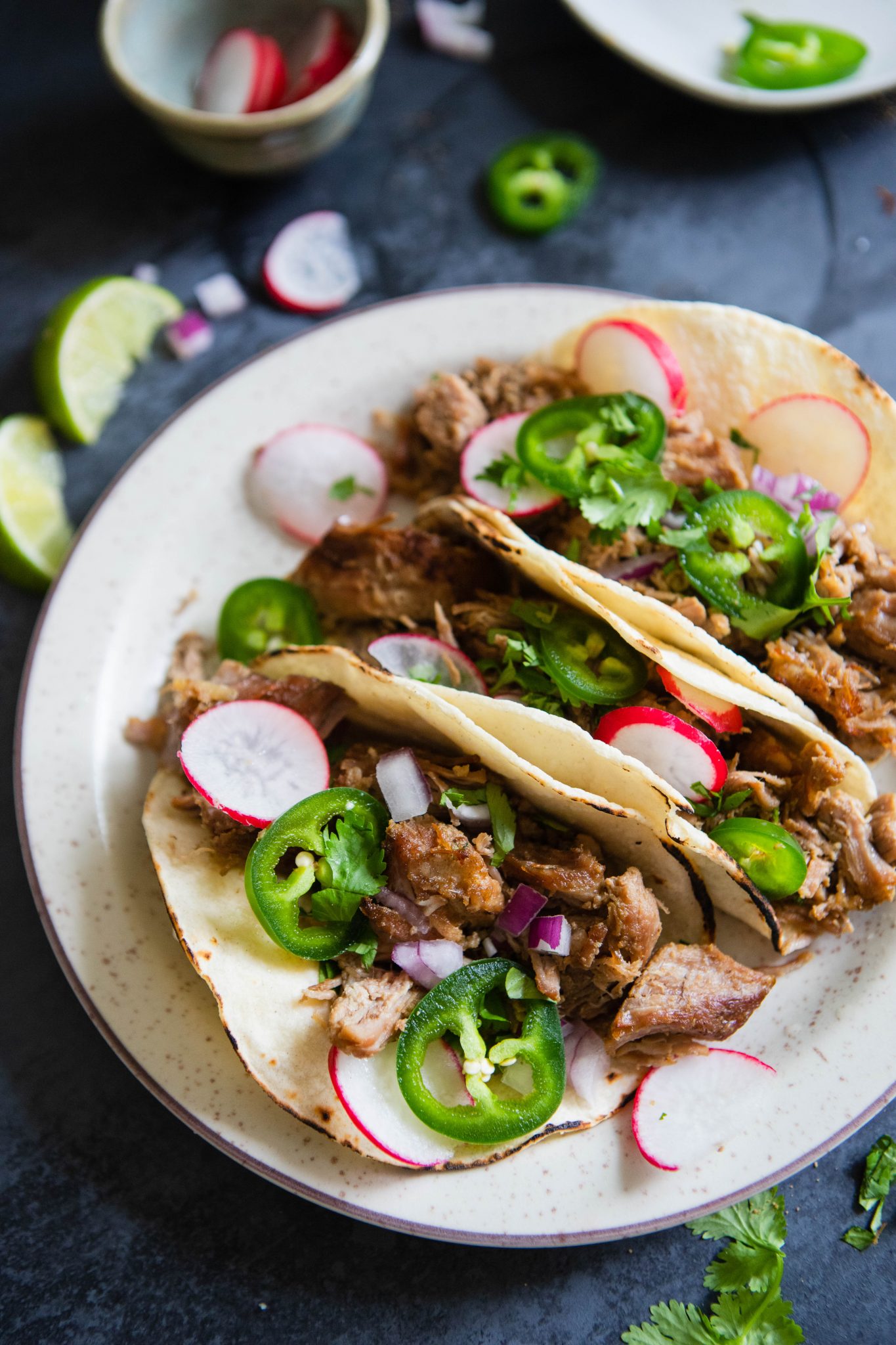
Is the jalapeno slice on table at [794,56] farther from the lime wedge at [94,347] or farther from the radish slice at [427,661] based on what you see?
the radish slice at [427,661]

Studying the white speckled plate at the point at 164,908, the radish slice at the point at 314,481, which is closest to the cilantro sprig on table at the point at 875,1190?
the white speckled plate at the point at 164,908

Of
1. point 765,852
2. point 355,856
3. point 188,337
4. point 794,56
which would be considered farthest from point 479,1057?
point 794,56

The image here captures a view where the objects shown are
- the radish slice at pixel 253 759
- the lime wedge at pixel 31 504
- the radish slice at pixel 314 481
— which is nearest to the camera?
the radish slice at pixel 253 759

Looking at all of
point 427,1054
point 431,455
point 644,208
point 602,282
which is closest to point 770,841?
point 427,1054

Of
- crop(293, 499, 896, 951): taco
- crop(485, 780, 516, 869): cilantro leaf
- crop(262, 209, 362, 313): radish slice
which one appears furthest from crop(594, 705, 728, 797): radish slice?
crop(262, 209, 362, 313): radish slice

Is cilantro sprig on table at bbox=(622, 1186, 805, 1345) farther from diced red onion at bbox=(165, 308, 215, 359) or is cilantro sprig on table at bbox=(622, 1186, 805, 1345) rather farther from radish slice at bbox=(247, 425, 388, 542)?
diced red onion at bbox=(165, 308, 215, 359)
